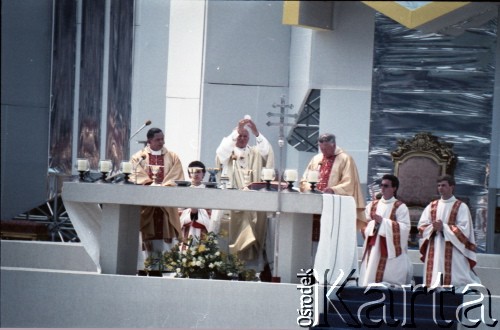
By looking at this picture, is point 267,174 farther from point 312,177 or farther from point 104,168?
point 104,168

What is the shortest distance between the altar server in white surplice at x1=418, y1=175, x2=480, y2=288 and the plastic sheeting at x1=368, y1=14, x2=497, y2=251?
2206mm

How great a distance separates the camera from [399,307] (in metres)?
11.6

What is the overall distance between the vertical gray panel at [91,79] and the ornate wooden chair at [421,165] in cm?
297

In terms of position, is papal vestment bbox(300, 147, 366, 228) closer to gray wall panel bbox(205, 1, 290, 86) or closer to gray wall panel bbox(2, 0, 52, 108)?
gray wall panel bbox(205, 1, 290, 86)

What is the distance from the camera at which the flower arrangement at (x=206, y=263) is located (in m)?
12.1

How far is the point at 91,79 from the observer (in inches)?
568

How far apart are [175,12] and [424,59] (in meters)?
3.24

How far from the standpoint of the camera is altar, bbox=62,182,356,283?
38.0 ft

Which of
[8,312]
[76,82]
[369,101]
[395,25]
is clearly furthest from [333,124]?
[8,312]

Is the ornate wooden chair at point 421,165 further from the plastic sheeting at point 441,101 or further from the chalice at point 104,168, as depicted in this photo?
the chalice at point 104,168

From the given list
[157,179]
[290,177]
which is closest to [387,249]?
[290,177]

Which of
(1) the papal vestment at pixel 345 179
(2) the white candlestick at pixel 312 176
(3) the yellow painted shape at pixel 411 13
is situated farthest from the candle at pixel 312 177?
(3) the yellow painted shape at pixel 411 13

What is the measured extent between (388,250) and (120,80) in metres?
2.75

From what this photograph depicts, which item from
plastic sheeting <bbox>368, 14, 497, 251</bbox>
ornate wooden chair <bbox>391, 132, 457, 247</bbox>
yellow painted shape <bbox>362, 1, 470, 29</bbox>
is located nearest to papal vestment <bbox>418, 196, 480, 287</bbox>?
ornate wooden chair <bbox>391, 132, 457, 247</bbox>
